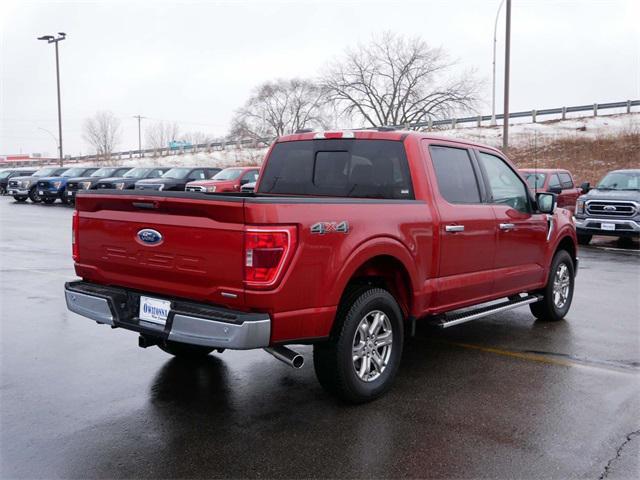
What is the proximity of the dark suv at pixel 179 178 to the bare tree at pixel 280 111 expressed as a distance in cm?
2871

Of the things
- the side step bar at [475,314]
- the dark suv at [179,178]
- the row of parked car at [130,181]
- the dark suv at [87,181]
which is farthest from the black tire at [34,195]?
the side step bar at [475,314]

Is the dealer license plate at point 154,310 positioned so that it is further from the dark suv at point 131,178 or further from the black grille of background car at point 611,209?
the dark suv at point 131,178

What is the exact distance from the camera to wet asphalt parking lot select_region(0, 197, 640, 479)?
12.5 ft

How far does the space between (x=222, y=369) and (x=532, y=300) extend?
3.31m

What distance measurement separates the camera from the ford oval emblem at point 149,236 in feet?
14.4

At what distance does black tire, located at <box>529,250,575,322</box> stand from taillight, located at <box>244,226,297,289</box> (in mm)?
4251

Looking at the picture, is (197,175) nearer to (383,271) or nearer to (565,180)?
(565,180)

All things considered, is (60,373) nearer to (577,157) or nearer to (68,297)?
(68,297)

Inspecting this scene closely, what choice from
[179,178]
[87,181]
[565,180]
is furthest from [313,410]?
[87,181]

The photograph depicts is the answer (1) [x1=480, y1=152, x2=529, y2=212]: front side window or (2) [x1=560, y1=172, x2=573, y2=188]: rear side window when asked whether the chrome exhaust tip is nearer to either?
(1) [x1=480, y1=152, x2=529, y2=212]: front side window

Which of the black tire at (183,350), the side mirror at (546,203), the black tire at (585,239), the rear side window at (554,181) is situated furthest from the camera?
the rear side window at (554,181)

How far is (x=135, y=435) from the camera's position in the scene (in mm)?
4176

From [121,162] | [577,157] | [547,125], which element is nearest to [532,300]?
[577,157]

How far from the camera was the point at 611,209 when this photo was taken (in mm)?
14953
